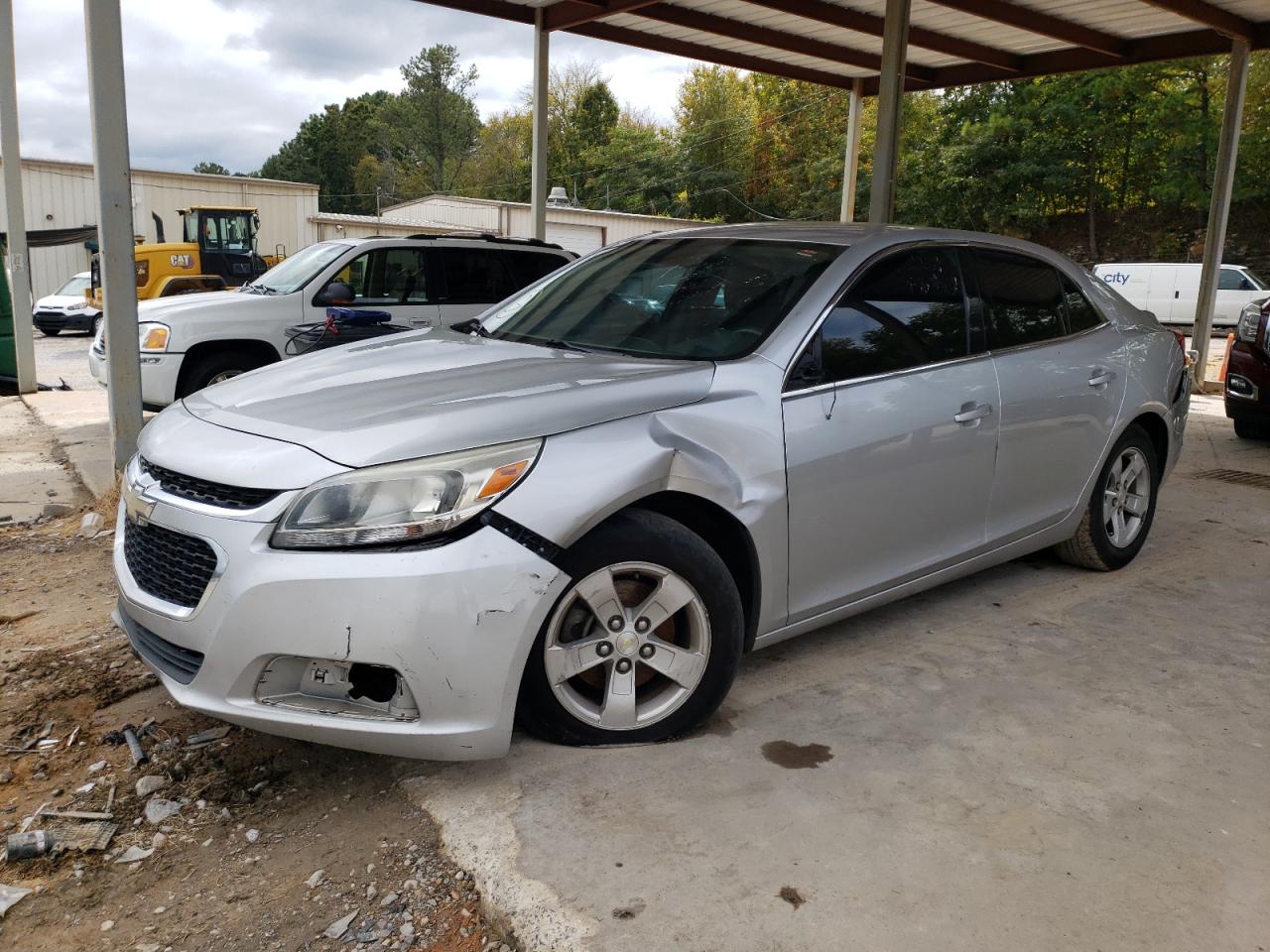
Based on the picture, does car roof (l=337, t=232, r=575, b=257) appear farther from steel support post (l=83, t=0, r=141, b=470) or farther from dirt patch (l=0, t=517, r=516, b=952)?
dirt patch (l=0, t=517, r=516, b=952)

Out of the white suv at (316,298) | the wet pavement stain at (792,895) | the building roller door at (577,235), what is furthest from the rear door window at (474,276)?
the building roller door at (577,235)

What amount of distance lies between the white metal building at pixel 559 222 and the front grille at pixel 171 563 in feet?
95.1

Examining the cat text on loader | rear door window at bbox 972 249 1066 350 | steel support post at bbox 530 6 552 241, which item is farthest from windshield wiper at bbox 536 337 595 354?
the cat text on loader

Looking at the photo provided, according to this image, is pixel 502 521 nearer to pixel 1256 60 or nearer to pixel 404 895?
pixel 404 895

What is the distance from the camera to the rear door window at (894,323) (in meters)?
3.44

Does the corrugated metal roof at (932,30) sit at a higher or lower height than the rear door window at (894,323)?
higher

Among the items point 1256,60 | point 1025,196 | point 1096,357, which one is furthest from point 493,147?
point 1096,357

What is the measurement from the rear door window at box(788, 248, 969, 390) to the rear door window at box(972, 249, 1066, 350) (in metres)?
0.19

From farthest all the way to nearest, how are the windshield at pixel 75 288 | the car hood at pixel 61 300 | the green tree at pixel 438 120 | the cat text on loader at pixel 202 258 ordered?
1. the green tree at pixel 438 120
2. the windshield at pixel 75 288
3. the car hood at pixel 61 300
4. the cat text on loader at pixel 202 258

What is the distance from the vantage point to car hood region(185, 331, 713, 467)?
2.71 metres

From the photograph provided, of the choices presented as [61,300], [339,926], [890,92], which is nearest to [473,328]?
[339,926]

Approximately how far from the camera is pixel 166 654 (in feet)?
9.09

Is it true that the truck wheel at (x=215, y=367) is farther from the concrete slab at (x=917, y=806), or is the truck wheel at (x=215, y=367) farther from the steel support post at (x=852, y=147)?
the steel support post at (x=852, y=147)

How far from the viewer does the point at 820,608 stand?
11.3 ft
